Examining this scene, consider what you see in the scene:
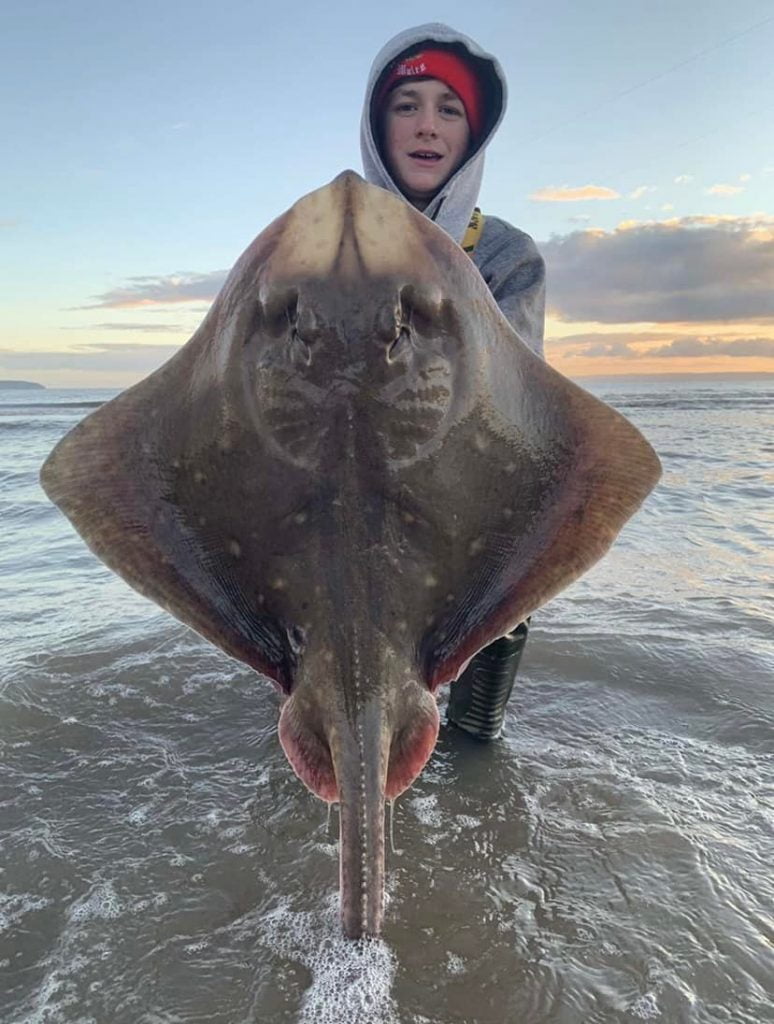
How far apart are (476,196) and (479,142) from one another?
0.25m

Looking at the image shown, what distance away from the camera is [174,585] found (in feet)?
6.44

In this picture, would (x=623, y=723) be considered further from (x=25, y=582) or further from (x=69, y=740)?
(x=25, y=582)

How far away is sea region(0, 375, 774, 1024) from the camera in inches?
93.4

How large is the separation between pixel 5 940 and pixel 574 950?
6.55ft

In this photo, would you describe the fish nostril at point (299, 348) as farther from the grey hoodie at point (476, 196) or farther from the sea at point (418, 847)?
the sea at point (418, 847)

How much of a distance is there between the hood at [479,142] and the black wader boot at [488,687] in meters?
2.01

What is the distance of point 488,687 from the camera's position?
3752 mm

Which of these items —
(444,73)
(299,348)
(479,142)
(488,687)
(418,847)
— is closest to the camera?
(299,348)

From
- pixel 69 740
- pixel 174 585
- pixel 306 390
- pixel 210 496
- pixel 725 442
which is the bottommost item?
pixel 725 442

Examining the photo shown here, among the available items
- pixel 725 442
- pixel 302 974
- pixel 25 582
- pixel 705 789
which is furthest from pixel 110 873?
pixel 725 442

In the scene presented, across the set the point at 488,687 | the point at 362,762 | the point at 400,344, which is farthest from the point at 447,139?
the point at 362,762

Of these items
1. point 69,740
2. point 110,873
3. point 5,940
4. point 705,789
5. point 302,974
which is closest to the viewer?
point 302,974

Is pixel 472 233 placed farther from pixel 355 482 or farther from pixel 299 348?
pixel 355 482

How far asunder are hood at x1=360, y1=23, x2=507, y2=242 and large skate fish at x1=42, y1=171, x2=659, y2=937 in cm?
155
